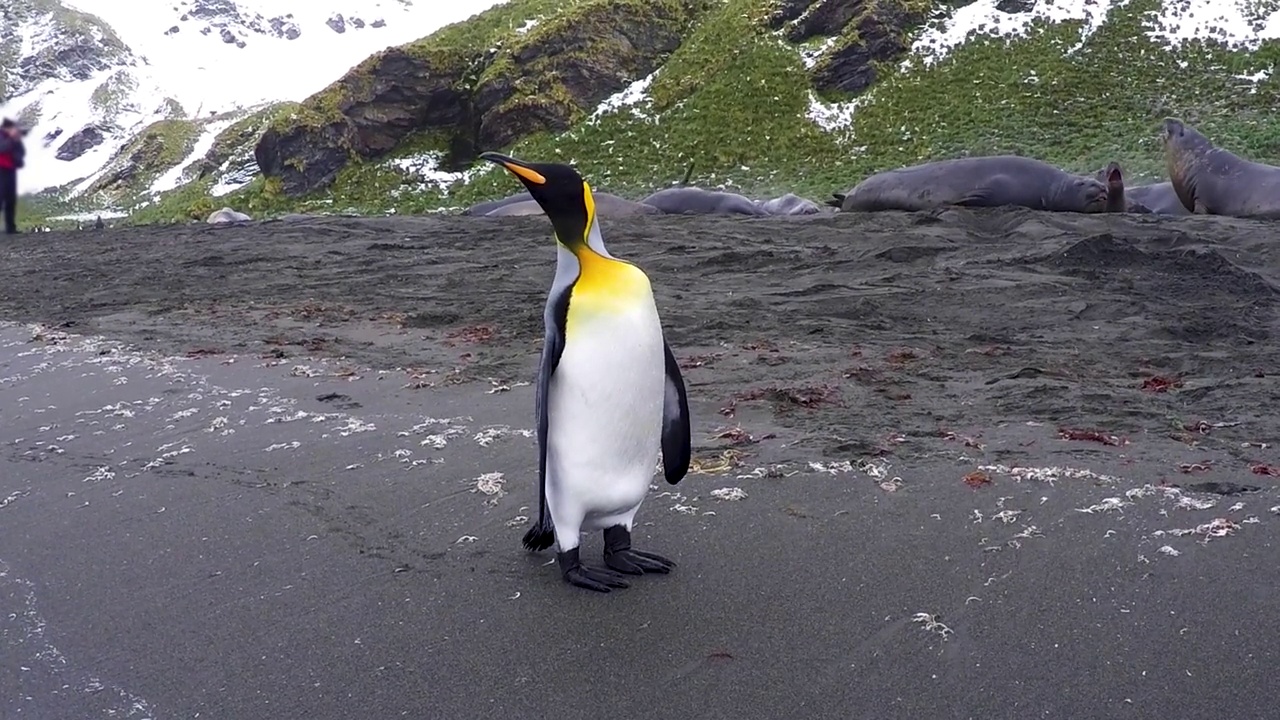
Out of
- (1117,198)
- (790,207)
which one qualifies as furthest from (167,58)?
(1117,198)

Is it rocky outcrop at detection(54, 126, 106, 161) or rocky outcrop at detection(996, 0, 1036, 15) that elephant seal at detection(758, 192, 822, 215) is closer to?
rocky outcrop at detection(996, 0, 1036, 15)

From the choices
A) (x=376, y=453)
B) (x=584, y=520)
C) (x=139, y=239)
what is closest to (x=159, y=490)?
(x=376, y=453)

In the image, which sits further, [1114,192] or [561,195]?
[1114,192]

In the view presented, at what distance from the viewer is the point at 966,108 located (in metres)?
25.2

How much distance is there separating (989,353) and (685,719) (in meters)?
3.79

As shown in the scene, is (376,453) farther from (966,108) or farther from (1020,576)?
(966,108)

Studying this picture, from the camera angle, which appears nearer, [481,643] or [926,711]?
[926,711]

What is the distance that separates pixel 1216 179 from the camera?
485 inches

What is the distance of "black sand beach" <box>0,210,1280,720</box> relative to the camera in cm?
245

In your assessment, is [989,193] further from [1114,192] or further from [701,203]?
[701,203]

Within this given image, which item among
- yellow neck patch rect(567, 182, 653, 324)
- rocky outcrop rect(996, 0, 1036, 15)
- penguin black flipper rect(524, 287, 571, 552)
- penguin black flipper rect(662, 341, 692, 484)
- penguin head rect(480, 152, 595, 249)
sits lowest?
penguin black flipper rect(662, 341, 692, 484)

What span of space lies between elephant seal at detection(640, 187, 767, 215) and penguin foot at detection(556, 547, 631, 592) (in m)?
11.8

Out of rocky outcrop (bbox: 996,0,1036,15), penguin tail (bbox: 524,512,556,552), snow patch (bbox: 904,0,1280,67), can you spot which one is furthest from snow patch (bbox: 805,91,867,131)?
penguin tail (bbox: 524,512,556,552)

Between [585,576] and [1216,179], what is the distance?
1205 cm
